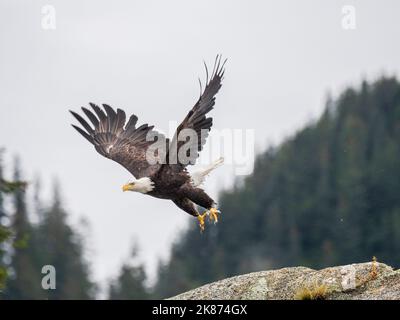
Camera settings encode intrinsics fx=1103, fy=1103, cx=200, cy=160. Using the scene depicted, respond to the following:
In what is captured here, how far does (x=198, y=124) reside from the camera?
1945cm

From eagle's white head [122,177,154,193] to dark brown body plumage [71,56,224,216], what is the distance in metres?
0.14

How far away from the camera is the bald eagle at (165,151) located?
19.5m

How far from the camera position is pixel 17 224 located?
6981 cm

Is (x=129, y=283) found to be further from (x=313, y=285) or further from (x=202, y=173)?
(x=313, y=285)

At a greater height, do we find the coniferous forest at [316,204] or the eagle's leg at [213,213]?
the coniferous forest at [316,204]

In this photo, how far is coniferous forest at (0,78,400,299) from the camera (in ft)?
329

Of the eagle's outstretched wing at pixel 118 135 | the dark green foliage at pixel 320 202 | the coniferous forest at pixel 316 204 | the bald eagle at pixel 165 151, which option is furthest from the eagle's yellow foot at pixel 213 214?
the dark green foliage at pixel 320 202

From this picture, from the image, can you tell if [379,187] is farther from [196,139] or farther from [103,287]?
[196,139]

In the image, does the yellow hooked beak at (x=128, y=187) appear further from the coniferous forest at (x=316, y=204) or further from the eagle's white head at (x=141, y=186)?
the coniferous forest at (x=316, y=204)

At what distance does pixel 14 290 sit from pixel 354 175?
4884 centimetres

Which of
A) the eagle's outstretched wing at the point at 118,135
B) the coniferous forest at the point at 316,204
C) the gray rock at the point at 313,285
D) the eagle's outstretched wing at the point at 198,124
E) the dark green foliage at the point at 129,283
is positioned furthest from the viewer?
the coniferous forest at the point at 316,204

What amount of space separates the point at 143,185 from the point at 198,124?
5.21 ft

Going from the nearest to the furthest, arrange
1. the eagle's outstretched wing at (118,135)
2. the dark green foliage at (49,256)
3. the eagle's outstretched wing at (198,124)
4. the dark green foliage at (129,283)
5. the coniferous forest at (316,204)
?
1. the eagle's outstretched wing at (198,124)
2. the eagle's outstretched wing at (118,135)
3. the dark green foliage at (129,283)
4. the dark green foliage at (49,256)
5. the coniferous forest at (316,204)

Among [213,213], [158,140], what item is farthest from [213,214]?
[158,140]
